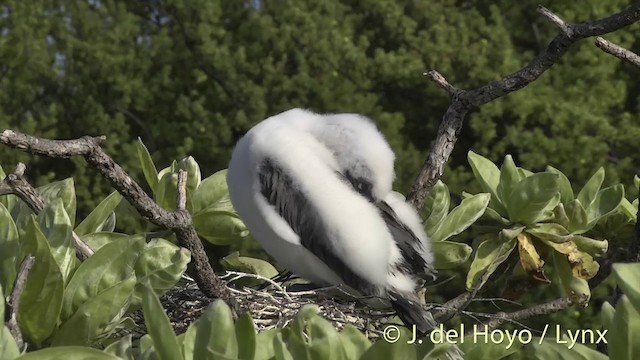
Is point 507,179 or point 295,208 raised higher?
point 507,179

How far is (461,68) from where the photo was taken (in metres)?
5.54

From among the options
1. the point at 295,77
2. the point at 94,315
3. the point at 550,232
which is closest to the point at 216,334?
the point at 94,315

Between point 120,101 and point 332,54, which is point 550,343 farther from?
point 120,101

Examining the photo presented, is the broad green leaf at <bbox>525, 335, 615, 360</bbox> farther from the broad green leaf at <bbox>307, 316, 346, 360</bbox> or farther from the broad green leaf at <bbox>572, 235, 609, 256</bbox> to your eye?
the broad green leaf at <bbox>572, 235, 609, 256</bbox>

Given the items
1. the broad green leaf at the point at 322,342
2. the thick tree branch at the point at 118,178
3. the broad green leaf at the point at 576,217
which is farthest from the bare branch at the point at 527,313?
the broad green leaf at the point at 322,342

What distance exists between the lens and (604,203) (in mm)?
1812

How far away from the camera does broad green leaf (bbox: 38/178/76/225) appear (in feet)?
4.90

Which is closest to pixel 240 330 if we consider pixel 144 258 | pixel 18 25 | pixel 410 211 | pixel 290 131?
pixel 144 258

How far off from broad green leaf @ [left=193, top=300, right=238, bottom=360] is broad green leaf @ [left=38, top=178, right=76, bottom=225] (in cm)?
61

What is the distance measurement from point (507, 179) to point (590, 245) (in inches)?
7.5

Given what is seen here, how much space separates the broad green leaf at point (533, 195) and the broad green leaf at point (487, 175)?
0.34ft

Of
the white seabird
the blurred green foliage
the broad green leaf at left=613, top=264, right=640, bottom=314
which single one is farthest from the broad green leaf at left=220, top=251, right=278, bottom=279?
the blurred green foliage

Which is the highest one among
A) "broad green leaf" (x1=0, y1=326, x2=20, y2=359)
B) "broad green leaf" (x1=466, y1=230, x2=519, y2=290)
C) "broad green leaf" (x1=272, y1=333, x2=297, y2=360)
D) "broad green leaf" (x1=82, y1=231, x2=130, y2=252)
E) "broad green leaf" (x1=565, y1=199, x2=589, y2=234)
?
"broad green leaf" (x1=272, y1=333, x2=297, y2=360)

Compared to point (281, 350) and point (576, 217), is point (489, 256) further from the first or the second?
point (281, 350)
